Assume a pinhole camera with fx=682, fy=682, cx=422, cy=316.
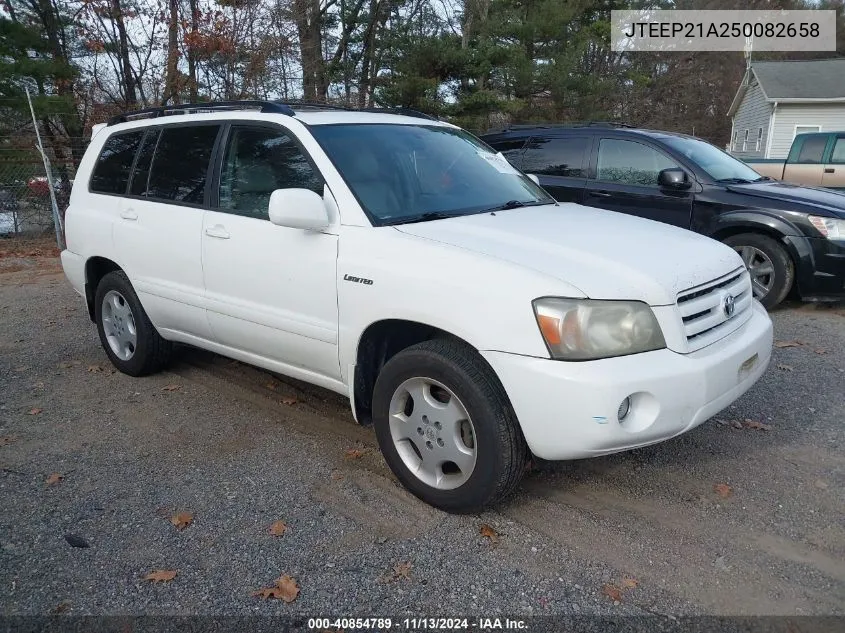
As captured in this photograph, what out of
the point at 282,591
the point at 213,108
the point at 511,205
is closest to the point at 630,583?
the point at 282,591

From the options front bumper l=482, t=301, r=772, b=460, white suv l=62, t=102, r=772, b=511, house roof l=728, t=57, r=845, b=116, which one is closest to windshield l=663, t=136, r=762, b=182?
white suv l=62, t=102, r=772, b=511

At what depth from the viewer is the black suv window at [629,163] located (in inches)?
280

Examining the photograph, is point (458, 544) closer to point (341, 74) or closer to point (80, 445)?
point (80, 445)

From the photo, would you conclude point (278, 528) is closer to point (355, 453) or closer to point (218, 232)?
point (355, 453)

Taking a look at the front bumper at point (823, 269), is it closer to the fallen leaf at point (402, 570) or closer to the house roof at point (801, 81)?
the fallen leaf at point (402, 570)

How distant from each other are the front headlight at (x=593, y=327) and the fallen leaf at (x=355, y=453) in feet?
5.00

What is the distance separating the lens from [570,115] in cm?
2486

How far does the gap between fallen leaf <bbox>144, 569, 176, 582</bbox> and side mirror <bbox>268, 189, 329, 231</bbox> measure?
162cm

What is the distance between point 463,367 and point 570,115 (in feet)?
78.2

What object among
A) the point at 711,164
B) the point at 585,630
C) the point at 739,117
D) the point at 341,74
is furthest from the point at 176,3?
the point at 739,117

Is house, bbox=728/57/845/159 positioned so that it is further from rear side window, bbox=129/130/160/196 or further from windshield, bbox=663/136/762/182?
rear side window, bbox=129/130/160/196

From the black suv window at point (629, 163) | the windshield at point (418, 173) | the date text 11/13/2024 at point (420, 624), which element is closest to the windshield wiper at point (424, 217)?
the windshield at point (418, 173)

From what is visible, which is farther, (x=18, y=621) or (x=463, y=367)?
(x=463, y=367)

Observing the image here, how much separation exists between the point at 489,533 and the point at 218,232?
7.51ft
